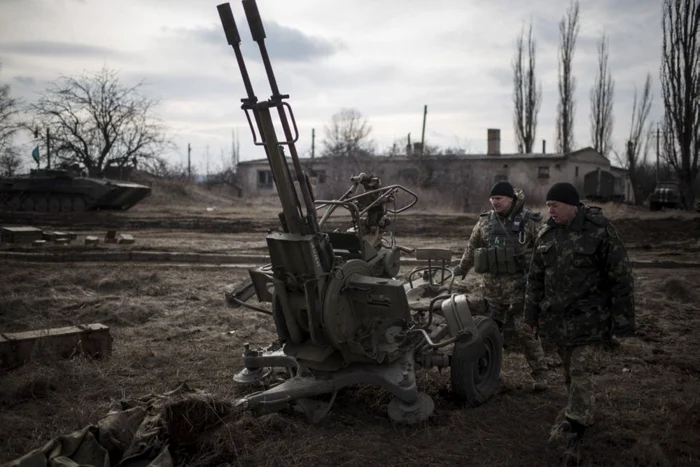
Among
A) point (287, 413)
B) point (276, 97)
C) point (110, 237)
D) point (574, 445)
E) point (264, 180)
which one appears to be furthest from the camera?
point (264, 180)

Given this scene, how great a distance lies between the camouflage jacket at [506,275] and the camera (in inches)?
215

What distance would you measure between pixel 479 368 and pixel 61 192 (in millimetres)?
22870

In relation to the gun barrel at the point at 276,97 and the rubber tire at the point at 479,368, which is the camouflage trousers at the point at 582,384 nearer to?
the rubber tire at the point at 479,368

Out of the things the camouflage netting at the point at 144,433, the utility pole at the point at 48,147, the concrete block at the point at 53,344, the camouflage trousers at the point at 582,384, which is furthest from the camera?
the utility pole at the point at 48,147

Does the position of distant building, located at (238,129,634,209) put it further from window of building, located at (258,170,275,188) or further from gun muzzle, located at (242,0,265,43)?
gun muzzle, located at (242,0,265,43)

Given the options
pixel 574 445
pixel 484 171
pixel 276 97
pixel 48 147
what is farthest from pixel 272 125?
pixel 48 147

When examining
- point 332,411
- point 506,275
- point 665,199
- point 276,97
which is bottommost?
point 332,411

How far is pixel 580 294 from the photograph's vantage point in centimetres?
415

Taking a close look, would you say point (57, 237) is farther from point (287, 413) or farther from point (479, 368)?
point (479, 368)

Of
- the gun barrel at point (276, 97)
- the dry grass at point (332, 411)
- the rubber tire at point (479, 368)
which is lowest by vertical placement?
the dry grass at point (332, 411)

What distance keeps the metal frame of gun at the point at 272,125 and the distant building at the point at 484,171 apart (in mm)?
26877

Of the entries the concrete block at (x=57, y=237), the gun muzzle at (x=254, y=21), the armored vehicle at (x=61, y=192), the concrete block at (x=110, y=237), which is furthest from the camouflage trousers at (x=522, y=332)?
the armored vehicle at (x=61, y=192)

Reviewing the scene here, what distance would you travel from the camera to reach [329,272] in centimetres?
424

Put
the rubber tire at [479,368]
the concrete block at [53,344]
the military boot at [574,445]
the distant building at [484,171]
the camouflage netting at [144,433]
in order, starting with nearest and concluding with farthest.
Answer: the camouflage netting at [144,433] < the military boot at [574,445] < the rubber tire at [479,368] < the concrete block at [53,344] < the distant building at [484,171]
